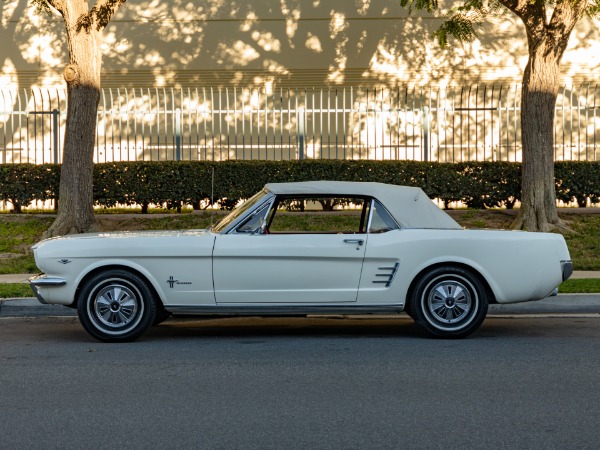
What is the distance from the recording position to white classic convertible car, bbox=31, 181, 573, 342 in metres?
9.38

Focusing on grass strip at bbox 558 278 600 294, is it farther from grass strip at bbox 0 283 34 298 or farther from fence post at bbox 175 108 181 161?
fence post at bbox 175 108 181 161

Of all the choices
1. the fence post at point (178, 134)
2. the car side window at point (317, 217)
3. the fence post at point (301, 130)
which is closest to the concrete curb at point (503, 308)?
the car side window at point (317, 217)

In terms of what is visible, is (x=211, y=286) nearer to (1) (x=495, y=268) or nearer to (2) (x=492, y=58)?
(1) (x=495, y=268)

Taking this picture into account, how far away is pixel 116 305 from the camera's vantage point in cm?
945

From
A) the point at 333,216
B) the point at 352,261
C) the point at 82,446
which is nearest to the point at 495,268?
the point at 352,261

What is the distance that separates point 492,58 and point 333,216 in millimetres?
9593

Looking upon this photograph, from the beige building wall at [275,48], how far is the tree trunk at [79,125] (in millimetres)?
8816

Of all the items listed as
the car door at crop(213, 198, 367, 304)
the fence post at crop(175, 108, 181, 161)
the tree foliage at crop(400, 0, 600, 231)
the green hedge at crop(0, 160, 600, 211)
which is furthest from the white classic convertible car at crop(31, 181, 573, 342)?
the fence post at crop(175, 108, 181, 161)

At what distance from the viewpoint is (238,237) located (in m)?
9.45

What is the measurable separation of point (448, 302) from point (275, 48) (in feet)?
56.0

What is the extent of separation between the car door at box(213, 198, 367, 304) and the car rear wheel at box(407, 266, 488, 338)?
0.63 meters

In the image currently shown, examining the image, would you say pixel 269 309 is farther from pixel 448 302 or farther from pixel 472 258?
pixel 472 258

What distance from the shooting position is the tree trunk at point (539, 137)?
17.3m

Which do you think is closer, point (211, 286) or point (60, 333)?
point (211, 286)
